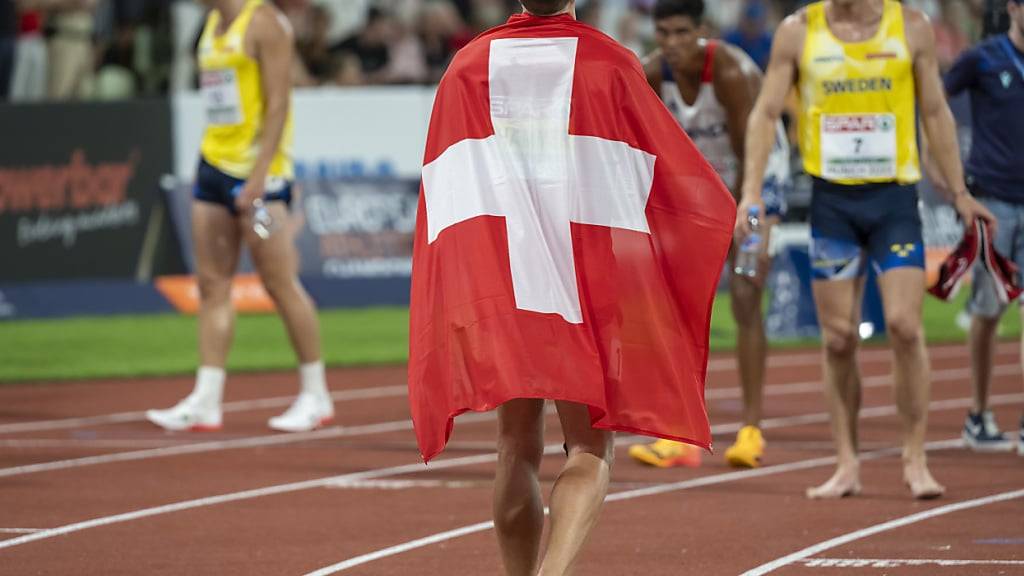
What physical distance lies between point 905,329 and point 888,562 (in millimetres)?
1504

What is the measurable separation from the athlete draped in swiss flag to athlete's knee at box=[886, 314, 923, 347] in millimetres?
2870

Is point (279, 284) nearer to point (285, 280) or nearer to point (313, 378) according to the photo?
point (285, 280)

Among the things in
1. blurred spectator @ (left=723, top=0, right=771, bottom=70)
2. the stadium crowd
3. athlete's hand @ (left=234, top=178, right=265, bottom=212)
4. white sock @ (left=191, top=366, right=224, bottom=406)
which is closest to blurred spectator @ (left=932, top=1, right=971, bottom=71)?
the stadium crowd

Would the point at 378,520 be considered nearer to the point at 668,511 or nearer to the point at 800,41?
the point at 668,511

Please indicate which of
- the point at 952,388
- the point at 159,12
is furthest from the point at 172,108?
the point at 952,388

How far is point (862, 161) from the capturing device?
8.05 m

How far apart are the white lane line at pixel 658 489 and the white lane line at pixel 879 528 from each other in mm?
1067

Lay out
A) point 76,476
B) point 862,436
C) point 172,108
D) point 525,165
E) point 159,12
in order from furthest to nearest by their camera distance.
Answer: point 159,12, point 172,108, point 862,436, point 76,476, point 525,165

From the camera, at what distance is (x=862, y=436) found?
33.6ft

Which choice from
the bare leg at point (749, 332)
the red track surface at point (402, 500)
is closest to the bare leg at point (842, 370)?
the red track surface at point (402, 500)

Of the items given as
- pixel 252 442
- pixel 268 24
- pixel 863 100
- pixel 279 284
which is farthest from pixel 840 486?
pixel 268 24

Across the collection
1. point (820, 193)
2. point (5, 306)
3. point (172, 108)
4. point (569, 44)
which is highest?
point (569, 44)

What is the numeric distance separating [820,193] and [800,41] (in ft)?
2.16

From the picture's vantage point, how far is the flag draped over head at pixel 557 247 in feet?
16.5
